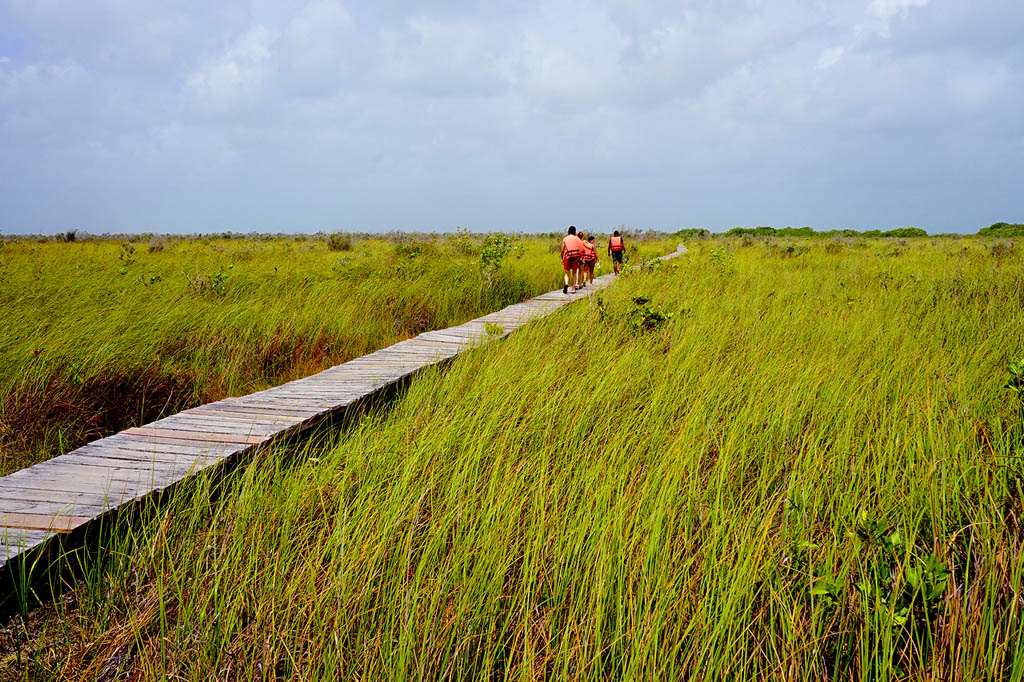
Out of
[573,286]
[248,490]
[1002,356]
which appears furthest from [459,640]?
[573,286]

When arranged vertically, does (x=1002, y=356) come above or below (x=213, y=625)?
above

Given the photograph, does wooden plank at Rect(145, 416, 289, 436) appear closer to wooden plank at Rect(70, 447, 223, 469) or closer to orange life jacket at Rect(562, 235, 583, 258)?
wooden plank at Rect(70, 447, 223, 469)

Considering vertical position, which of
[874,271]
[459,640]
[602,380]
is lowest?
[459,640]

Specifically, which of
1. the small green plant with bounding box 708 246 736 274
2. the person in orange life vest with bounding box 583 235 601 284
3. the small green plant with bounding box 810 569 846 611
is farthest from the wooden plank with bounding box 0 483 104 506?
the person in orange life vest with bounding box 583 235 601 284

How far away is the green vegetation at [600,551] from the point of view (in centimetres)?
183

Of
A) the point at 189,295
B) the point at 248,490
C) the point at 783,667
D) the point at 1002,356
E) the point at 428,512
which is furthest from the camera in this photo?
the point at 189,295

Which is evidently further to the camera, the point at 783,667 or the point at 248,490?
the point at 248,490

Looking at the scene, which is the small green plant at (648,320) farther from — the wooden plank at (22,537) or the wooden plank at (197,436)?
the wooden plank at (22,537)

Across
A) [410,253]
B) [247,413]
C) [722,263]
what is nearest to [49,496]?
[247,413]

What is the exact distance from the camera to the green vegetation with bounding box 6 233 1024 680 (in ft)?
6.02

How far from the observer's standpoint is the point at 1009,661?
1863 mm

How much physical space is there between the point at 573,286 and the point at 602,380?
8.37m

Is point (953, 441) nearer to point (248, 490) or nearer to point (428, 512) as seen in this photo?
point (428, 512)

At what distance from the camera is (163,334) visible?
227 inches
